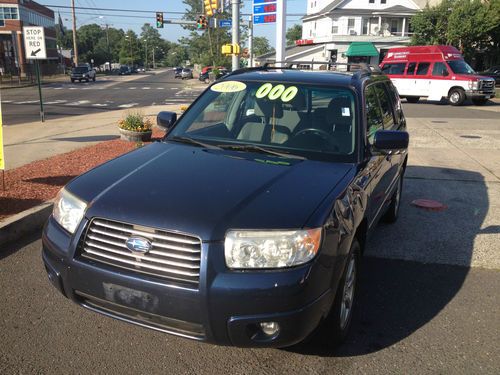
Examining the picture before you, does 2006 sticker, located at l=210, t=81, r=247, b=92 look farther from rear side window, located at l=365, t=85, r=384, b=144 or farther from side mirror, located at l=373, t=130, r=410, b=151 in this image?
side mirror, located at l=373, t=130, r=410, b=151

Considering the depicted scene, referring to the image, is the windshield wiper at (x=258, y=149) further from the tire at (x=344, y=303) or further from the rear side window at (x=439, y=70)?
the rear side window at (x=439, y=70)

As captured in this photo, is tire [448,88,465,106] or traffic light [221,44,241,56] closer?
traffic light [221,44,241,56]

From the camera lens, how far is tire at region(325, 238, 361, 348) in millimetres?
2840

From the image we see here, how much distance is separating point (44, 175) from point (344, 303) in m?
5.42

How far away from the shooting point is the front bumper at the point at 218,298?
236 cm

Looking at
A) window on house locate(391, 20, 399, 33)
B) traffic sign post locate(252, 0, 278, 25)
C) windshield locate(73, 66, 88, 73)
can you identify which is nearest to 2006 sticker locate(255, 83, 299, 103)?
traffic sign post locate(252, 0, 278, 25)

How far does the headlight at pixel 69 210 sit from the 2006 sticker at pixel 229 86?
1.85m

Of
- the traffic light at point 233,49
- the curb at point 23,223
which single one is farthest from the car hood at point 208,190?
the traffic light at point 233,49

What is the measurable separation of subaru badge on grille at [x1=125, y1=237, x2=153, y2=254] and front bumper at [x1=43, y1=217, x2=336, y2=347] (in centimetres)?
14

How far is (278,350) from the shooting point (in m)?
3.01

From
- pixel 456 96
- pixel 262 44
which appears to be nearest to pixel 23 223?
pixel 456 96

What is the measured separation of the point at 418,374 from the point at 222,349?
1234 mm

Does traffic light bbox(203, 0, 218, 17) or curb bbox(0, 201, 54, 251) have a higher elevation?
traffic light bbox(203, 0, 218, 17)

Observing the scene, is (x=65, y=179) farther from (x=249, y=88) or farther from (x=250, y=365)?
(x=250, y=365)
